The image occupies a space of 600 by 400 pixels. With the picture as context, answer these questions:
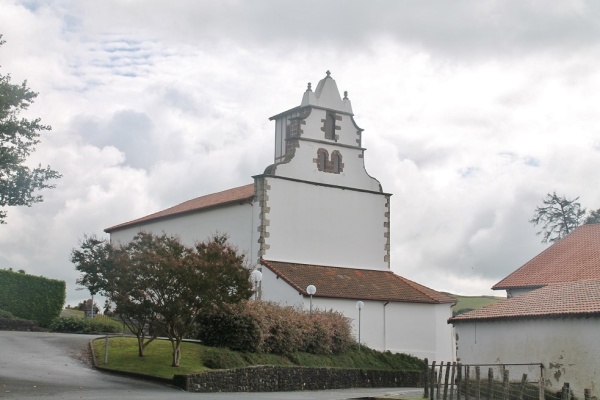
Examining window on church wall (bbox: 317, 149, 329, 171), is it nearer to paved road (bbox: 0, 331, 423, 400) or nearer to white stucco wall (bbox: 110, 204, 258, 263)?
white stucco wall (bbox: 110, 204, 258, 263)

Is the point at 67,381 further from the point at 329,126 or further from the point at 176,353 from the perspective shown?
the point at 329,126

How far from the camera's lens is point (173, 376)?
29297 mm

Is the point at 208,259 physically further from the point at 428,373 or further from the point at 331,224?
the point at 331,224

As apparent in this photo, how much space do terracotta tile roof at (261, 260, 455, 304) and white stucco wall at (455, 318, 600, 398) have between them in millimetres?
10878

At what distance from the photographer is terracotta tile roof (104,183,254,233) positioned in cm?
4838

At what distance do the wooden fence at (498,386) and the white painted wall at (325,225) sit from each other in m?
16.2

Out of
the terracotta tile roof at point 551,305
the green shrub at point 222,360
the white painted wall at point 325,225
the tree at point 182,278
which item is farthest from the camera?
the white painted wall at point 325,225

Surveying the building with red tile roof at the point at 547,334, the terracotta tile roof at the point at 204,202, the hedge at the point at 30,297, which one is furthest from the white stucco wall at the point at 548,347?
the hedge at the point at 30,297

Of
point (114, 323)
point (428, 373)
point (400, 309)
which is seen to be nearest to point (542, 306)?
point (428, 373)

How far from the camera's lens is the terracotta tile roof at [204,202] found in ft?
159

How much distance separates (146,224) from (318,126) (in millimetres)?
14367

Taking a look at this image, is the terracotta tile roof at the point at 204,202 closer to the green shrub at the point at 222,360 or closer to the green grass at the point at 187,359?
the green grass at the point at 187,359

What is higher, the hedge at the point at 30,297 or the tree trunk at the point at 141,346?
the hedge at the point at 30,297

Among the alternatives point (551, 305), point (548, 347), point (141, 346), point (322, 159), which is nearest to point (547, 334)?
point (548, 347)
